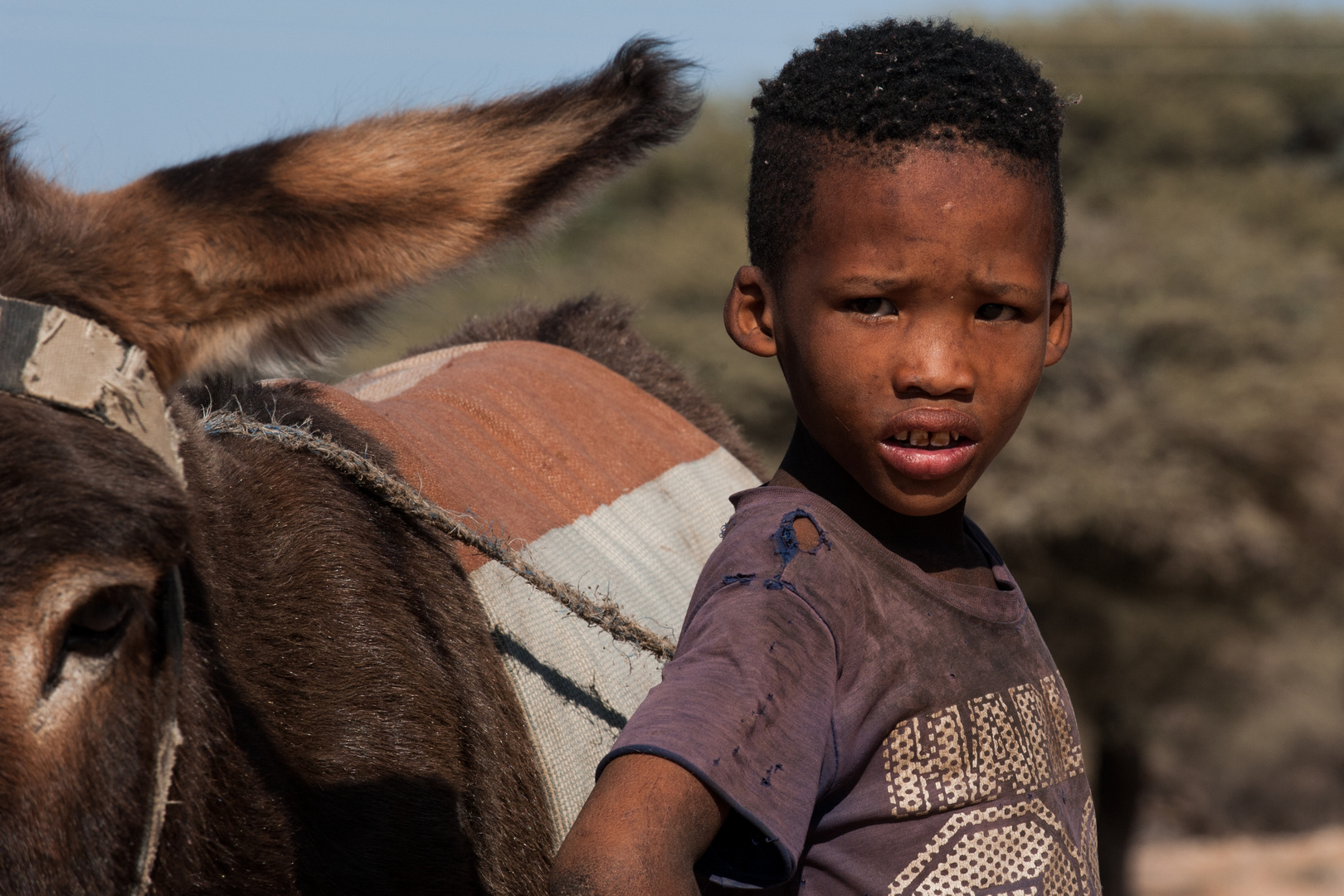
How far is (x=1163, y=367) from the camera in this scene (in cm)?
1148

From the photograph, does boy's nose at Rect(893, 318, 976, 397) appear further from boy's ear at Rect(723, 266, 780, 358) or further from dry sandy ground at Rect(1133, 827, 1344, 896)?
dry sandy ground at Rect(1133, 827, 1344, 896)

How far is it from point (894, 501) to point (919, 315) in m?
0.20

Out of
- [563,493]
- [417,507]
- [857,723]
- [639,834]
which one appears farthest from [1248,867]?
[639,834]

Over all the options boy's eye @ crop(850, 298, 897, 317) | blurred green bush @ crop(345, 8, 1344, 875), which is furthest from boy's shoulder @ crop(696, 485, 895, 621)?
blurred green bush @ crop(345, 8, 1344, 875)

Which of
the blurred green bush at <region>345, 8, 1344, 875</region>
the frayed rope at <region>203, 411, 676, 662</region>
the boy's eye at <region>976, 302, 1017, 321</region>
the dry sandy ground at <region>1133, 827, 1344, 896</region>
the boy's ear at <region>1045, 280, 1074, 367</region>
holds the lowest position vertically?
the dry sandy ground at <region>1133, 827, 1344, 896</region>

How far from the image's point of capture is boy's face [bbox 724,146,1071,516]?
1.34 metres

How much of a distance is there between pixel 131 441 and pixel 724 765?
725 millimetres

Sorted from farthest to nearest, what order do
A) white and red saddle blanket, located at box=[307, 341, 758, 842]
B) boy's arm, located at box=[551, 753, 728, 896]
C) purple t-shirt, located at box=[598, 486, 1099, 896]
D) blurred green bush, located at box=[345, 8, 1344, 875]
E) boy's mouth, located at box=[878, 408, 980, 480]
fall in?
1. blurred green bush, located at box=[345, 8, 1344, 875]
2. white and red saddle blanket, located at box=[307, 341, 758, 842]
3. boy's mouth, located at box=[878, 408, 980, 480]
4. purple t-shirt, located at box=[598, 486, 1099, 896]
5. boy's arm, located at box=[551, 753, 728, 896]

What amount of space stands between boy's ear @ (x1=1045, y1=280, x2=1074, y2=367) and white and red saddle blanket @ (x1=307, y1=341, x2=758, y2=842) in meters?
0.90

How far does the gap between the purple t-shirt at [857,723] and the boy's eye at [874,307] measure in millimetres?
208

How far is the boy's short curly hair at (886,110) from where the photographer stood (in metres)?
1.37

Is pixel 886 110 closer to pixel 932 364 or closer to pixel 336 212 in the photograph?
pixel 932 364

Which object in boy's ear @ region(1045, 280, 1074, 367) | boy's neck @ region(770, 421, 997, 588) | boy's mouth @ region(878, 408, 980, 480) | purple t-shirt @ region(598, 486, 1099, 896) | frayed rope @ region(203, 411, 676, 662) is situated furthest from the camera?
frayed rope @ region(203, 411, 676, 662)

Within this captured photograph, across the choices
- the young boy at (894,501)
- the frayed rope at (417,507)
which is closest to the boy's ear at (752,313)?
the young boy at (894,501)
